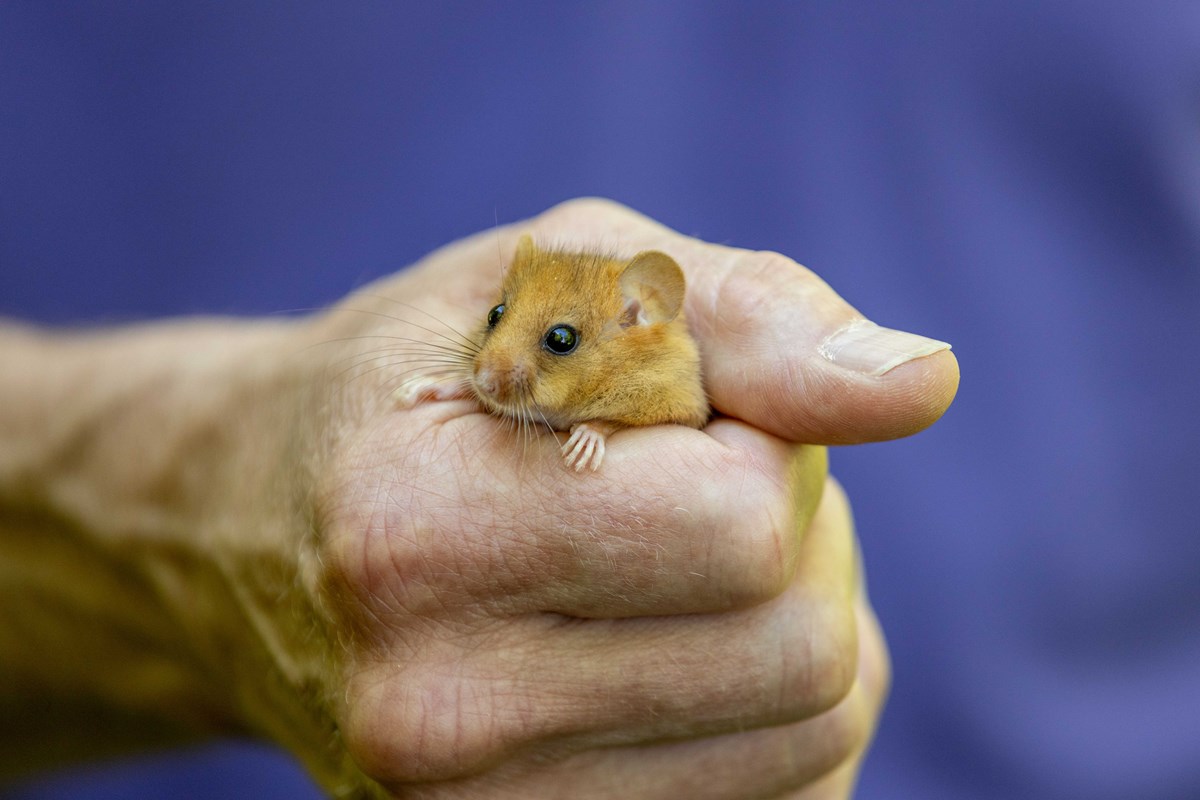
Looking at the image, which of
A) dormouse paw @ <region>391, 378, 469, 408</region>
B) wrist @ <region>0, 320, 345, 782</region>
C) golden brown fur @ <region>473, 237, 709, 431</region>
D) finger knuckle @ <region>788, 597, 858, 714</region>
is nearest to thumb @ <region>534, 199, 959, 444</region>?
golden brown fur @ <region>473, 237, 709, 431</region>

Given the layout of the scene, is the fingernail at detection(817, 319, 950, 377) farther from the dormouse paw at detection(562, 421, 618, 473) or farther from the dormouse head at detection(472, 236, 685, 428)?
the dormouse paw at detection(562, 421, 618, 473)

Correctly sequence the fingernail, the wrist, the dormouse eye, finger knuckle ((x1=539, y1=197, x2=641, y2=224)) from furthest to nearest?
finger knuckle ((x1=539, y1=197, x2=641, y2=224)) < the wrist < the dormouse eye < the fingernail

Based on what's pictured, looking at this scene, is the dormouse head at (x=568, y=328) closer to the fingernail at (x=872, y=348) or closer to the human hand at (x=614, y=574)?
Answer: the human hand at (x=614, y=574)

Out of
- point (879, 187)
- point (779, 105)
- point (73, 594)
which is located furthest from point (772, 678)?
point (73, 594)

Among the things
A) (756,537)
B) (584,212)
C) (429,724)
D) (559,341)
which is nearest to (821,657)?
(756,537)

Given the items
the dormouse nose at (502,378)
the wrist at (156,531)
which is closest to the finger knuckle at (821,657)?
the dormouse nose at (502,378)

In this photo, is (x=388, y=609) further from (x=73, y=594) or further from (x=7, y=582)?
(x=7, y=582)
